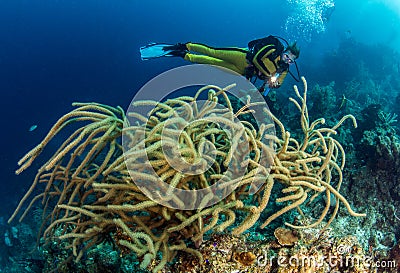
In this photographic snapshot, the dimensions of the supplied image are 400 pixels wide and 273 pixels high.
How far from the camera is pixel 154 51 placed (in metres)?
6.01

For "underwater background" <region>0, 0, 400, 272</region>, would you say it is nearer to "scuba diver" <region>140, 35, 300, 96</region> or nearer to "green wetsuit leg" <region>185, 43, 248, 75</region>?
"scuba diver" <region>140, 35, 300, 96</region>

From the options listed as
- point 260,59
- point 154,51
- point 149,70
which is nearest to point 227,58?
point 260,59

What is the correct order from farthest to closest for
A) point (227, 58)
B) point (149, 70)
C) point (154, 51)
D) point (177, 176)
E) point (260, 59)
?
1. point (149, 70)
2. point (154, 51)
3. point (227, 58)
4. point (260, 59)
5. point (177, 176)

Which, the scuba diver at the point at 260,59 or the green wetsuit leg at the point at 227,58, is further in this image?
the green wetsuit leg at the point at 227,58

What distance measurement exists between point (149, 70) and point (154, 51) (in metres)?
40.4

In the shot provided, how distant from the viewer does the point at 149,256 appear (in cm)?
216

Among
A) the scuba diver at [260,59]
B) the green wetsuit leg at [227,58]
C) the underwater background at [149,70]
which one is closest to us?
the scuba diver at [260,59]

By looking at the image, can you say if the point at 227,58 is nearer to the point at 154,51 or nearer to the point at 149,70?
the point at 154,51

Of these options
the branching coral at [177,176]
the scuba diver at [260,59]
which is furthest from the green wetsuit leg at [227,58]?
the branching coral at [177,176]

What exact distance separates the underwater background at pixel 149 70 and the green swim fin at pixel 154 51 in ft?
13.7

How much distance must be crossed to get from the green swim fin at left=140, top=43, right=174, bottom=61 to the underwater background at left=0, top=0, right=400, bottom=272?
416cm

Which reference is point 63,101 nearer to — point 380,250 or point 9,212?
point 9,212

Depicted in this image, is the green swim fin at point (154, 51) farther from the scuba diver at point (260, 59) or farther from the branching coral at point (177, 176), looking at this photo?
the branching coral at point (177, 176)

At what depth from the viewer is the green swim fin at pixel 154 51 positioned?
5801mm
